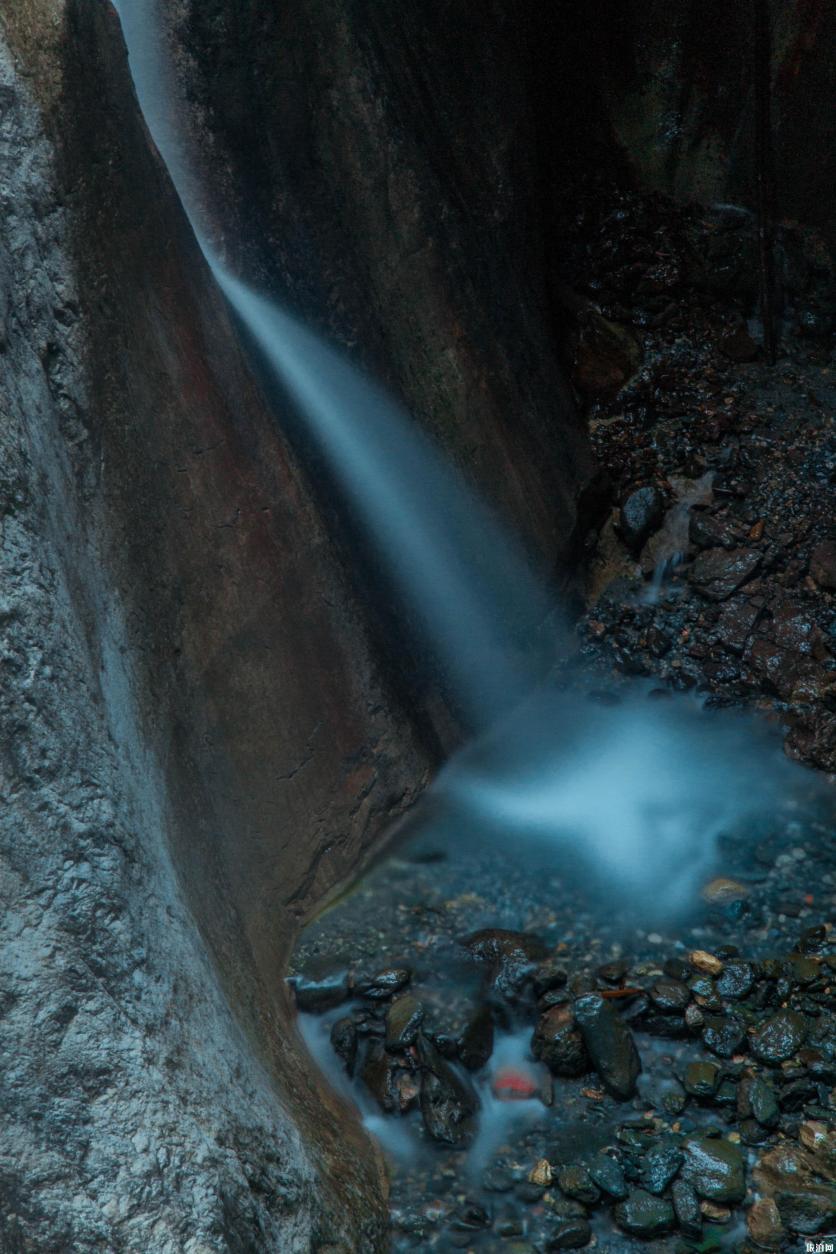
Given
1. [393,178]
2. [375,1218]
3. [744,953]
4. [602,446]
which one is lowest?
[744,953]

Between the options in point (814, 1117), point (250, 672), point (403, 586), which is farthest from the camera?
point (403, 586)

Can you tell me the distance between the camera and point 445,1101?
3.68 m

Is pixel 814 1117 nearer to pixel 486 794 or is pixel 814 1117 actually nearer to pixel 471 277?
pixel 486 794

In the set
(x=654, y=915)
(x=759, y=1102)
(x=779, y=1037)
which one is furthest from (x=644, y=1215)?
(x=654, y=915)

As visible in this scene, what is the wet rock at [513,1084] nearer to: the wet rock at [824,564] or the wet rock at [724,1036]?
the wet rock at [724,1036]

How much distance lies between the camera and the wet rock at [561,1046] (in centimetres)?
380

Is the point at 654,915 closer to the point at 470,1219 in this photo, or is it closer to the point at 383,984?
the point at 383,984

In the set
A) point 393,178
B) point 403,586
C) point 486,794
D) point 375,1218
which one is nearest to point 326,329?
point 393,178

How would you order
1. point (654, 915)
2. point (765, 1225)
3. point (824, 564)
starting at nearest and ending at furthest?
point (765, 1225), point (654, 915), point (824, 564)

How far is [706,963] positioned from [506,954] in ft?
2.50

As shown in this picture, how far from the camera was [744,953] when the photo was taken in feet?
13.9

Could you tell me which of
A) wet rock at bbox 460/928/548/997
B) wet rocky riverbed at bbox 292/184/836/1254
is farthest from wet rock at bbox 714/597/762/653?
wet rock at bbox 460/928/548/997

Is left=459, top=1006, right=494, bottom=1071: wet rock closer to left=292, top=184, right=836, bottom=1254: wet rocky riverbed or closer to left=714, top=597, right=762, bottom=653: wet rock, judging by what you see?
left=292, top=184, right=836, bottom=1254: wet rocky riverbed

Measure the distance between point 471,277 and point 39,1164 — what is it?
4483 millimetres
